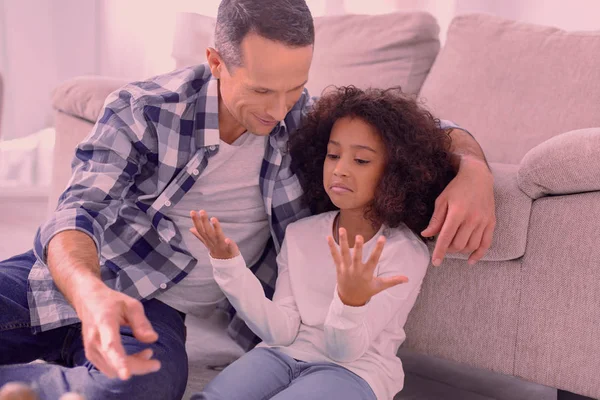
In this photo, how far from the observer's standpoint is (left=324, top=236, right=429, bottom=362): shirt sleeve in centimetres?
124

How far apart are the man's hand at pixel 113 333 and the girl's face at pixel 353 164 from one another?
55cm

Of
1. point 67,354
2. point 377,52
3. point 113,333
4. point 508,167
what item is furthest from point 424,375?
point 113,333

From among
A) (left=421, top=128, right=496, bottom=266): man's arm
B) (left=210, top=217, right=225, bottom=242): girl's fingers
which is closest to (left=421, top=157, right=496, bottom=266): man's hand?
(left=421, top=128, right=496, bottom=266): man's arm

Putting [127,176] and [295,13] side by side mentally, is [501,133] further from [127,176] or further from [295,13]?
[127,176]

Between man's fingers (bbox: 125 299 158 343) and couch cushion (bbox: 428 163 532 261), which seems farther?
couch cushion (bbox: 428 163 532 261)

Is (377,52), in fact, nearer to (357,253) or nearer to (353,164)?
(353,164)

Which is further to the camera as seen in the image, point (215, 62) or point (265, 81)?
point (215, 62)

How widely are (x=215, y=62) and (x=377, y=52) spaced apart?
101 centimetres

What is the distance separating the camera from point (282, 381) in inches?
52.3

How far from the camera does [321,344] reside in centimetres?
138

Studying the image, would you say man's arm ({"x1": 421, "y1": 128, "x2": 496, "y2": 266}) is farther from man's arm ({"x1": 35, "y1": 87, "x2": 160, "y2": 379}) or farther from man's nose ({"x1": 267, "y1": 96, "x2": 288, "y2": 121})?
man's arm ({"x1": 35, "y1": 87, "x2": 160, "y2": 379})

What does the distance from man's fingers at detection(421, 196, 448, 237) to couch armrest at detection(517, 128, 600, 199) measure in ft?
0.59

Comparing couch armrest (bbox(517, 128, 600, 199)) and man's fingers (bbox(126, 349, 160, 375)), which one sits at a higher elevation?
couch armrest (bbox(517, 128, 600, 199))

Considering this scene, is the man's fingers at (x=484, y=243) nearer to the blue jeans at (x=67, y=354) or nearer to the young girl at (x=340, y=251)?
the young girl at (x=340, y=251)
